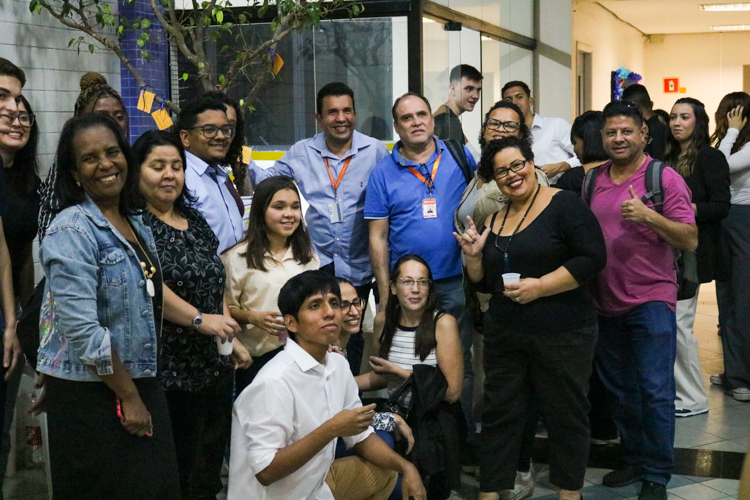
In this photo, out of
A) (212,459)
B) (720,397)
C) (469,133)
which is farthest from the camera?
(469,133)

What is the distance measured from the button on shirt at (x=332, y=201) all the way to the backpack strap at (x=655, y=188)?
129 centimetres

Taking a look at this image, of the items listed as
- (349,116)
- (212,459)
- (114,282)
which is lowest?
(212,459)

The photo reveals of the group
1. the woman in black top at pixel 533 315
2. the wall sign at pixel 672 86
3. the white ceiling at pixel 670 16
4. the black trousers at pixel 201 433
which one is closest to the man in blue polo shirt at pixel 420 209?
the woman in black top at pixel 533 315

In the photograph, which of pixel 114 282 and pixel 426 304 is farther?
pixel 426 304

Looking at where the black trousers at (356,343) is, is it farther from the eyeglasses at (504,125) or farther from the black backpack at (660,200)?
the black backpack at (660,200)

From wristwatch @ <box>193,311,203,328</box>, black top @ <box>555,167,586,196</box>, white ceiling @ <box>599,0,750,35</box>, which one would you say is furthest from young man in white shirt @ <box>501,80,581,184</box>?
white ceiling @ <box>599,0,750,35</box>

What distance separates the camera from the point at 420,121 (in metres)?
4.09

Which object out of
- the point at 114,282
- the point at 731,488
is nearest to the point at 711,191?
the point at 731,488

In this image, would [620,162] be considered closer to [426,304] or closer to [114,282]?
[426,304]

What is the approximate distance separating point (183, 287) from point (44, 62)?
292 cm

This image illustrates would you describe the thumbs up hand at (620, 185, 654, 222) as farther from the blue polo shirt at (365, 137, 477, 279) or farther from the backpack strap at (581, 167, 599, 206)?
the blue polo shirt at (365, 137, 477, 279)

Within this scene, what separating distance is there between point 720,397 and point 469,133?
9.79ft

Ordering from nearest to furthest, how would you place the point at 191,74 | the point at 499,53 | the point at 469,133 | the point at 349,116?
the point at 349,116 < the point at 191,74 < the point at 469,133 < the point at 499,53

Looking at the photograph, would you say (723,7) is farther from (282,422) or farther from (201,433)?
(282,422)
